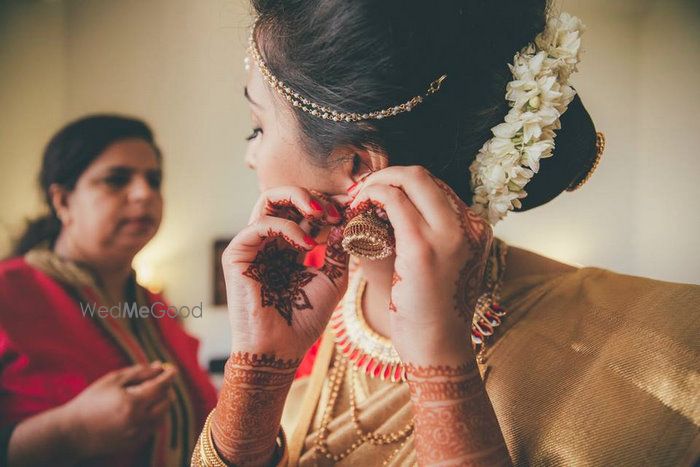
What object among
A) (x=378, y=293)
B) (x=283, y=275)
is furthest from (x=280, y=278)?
(x=378, y=293)

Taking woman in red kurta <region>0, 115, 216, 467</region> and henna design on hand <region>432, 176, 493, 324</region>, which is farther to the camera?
woman in red kurta <region>0, 115, 216, 467</region>

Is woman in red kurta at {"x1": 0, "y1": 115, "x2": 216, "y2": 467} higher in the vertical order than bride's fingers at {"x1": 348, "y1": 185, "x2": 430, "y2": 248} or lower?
lower

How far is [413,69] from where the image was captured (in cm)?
58

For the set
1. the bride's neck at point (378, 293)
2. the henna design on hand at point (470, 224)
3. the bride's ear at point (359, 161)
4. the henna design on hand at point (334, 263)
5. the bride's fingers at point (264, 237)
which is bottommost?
the bride's neck at point (378, 293)

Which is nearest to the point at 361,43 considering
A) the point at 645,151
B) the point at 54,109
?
the point at 645,151

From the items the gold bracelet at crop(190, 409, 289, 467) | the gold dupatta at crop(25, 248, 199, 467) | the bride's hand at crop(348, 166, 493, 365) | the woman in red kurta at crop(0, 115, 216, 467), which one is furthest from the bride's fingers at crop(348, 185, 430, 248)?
the gold dupatta at crop(25, 248, 199, 467)

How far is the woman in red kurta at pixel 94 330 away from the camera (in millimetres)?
953

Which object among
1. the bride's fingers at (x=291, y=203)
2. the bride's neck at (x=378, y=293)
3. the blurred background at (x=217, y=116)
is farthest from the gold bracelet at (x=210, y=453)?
the blurred background at (x=217, y=116)

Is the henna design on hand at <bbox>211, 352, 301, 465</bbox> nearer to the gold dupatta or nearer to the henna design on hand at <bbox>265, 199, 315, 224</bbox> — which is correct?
the henna design on hand at <bbox>265, 199, 315, 224</bbox>

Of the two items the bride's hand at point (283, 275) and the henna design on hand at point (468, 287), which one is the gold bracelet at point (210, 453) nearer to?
the bride's hand at point (283, 275)

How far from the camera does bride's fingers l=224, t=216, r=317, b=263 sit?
2.10 feet

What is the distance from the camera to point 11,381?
0.95m

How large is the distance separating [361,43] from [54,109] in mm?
1973

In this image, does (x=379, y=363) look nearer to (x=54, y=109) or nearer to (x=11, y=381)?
(x=11, y=381)
